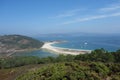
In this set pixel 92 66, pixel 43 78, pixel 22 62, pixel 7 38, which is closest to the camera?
pixel 43 78

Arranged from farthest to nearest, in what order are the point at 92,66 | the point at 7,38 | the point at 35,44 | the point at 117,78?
the point at 7,38 → the point at 35,44 → the point at 92,66 → the point at 117,78

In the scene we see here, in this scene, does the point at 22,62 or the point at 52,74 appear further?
the point at 22,62

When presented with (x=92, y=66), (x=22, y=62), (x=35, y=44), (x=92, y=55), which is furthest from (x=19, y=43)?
(x=92, y=66)

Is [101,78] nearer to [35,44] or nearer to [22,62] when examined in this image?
[22,62]

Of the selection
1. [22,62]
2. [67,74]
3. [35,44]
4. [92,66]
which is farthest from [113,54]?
[35,44]

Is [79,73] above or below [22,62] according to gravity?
above

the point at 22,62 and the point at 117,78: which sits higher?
the point at 117,78

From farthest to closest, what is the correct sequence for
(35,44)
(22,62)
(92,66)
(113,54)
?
(35,44) → (22,62) → (113,54) → (92,66)

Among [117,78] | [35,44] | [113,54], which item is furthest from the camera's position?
[35,44]

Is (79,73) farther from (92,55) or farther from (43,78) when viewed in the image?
(92,55)

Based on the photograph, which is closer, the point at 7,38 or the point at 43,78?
the point at 43,78
